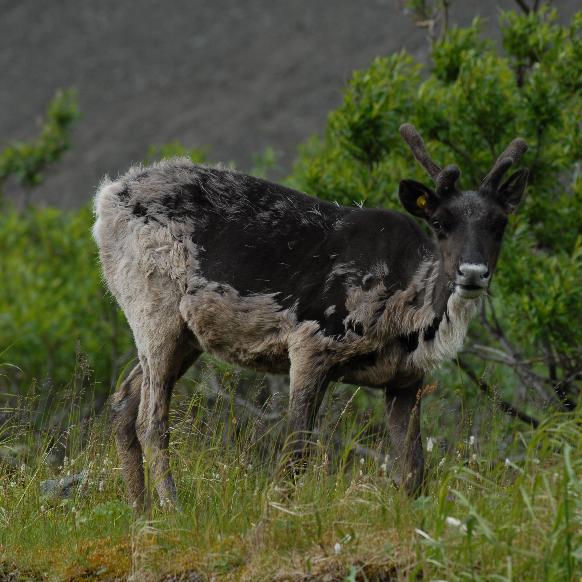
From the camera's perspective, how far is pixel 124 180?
851cm

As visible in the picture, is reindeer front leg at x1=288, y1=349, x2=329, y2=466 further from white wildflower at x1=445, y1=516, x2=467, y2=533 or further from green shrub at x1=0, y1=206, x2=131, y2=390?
green shrub at x1=0, y1=206, x2=131, y2=390

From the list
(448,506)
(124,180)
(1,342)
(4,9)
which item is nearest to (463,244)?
(448,506)

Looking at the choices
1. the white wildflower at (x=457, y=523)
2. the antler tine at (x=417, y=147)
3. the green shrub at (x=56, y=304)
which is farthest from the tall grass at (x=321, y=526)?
the green shrub at (x=56, y=304)

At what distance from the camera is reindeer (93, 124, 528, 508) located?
7516mm

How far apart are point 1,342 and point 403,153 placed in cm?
957

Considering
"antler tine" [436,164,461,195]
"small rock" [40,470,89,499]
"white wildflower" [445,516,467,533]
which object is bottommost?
"small rock" [40,470,89,499]

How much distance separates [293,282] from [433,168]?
1177 mm

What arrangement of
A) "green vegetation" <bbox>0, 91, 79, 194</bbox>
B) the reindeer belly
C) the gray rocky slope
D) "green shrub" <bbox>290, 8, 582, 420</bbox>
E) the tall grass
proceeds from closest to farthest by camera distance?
the tall grass < the reindeer belly < "green shrub" <bbox>290, 8, 582, 420</bbox> < "green vegetation" <bbox>0, 91, 79, 194</bbox> < the gray rocky slope

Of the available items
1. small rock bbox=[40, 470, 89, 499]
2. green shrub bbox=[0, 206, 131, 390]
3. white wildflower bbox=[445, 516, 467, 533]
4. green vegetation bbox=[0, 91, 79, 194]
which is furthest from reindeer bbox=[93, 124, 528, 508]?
green vegetation bbox=[0, 91, 79, 194]

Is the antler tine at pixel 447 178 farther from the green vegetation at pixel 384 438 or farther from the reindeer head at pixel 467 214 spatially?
the green vegetation at pixel 384 438

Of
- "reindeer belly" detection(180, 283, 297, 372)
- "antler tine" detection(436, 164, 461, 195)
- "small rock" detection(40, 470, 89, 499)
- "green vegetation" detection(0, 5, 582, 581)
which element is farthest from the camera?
"reindeer belly" detection(180, 283, 297, 372)

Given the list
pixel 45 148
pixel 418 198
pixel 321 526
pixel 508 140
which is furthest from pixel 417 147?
pixel 45 148

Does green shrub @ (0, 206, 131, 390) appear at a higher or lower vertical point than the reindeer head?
lower

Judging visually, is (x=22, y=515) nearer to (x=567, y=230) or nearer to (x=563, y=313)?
(x=563, y=313)
